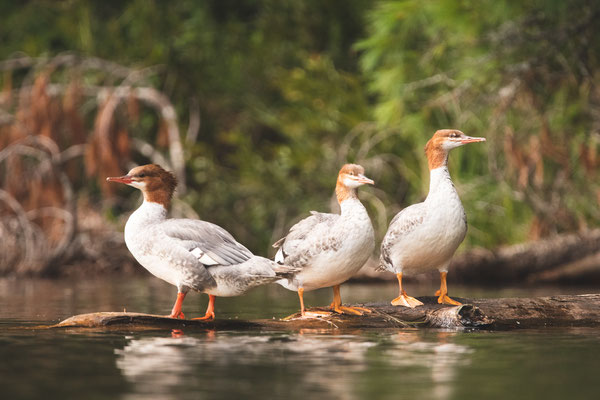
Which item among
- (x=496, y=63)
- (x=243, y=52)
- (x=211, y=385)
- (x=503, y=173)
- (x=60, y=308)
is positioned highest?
(x=243, y=52)

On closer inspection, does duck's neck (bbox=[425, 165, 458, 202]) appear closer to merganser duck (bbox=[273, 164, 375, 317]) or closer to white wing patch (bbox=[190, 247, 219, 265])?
merganser duck (bbox=[273, 164, 375, 317])

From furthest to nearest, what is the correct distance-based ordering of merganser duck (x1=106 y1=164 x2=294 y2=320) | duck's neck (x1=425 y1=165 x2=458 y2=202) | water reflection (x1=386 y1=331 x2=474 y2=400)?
1. duck's neck (x1=425 y1=165 x2=458 y2=202)
2. merganser duck (x1=106 y1=164 x2=294 y2=320)
3. water reflection (x1=386 y1=331 x2=474 y2=400)

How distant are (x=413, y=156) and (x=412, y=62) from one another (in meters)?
1.65

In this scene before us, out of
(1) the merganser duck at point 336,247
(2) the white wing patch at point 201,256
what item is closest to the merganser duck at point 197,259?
(2) the white wing patch at point 201,256

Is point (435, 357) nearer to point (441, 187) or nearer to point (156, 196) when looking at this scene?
point (441, 187)

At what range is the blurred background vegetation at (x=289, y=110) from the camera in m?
12.9

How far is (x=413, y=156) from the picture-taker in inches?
617

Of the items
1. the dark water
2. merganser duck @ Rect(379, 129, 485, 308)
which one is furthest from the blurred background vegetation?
the dark water

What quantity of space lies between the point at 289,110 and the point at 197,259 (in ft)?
37.8

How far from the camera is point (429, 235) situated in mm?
6445

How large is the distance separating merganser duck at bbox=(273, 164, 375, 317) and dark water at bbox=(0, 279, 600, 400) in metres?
0.47

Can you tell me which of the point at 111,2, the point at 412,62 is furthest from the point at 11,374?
the point at 111,2

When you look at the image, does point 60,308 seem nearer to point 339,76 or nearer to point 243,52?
point 339,76

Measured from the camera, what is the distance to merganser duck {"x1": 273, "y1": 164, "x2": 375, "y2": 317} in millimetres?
6195
